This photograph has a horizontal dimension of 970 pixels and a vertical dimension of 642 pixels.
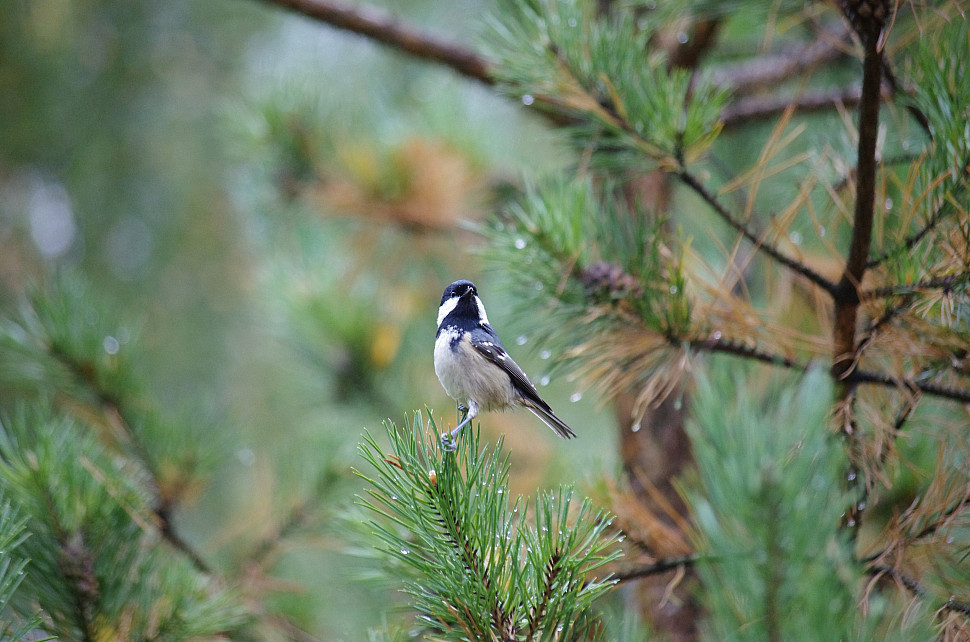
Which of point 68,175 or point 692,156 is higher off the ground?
point 692,156

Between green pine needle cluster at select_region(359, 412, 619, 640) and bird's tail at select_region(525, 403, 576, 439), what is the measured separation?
20.9 inches

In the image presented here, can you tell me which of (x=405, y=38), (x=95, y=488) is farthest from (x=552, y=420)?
(x=405, y=38)

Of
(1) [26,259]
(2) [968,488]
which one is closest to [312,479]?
(2) [968,488]

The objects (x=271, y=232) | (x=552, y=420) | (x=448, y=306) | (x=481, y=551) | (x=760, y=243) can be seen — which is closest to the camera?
(x=481, y=551)

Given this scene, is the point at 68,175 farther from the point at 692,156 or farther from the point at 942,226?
the point at 942,226

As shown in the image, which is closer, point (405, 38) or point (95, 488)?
point (95, 488)

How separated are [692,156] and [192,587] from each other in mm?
1185

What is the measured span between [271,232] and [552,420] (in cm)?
164

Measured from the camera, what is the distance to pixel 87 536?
46.8 inches

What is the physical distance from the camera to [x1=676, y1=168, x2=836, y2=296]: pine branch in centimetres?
112

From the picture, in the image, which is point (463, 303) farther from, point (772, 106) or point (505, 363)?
point (772, 106)

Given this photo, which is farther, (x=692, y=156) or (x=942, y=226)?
(x=692, y=156)

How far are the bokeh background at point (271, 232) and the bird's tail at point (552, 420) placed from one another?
0.30ft

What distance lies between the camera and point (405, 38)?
6.36 feet
